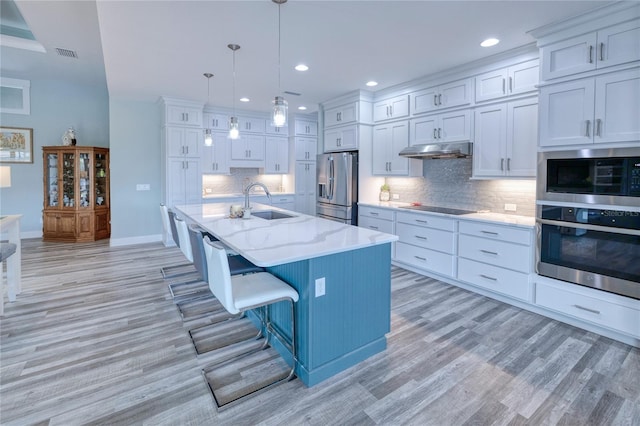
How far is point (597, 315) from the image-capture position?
2723 mm

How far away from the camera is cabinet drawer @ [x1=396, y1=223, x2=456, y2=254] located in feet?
12.9

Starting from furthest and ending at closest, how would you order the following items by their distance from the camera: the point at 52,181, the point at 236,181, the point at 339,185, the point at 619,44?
the point at 236,181 → the point at 52,181 → the point at 339,185 → the point at 619,44

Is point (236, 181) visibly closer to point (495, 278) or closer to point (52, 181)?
point (52, 181)

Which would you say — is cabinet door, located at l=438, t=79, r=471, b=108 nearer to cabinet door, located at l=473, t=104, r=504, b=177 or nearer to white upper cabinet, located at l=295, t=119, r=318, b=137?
cabinet door, located at l=473, t=104, r=504, b=177

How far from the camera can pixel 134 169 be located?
619 centimetres

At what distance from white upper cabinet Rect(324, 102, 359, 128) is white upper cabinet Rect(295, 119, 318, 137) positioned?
1.66 meters

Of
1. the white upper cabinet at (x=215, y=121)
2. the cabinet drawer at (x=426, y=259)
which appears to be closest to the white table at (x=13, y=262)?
the white upper cabinet at (x=215, y=121)

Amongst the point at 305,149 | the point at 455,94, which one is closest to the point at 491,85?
the point at 455,94

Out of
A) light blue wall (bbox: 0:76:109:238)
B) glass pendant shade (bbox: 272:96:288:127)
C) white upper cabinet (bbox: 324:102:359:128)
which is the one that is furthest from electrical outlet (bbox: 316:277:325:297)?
light blue wall (bbox: 0:76:109:238)

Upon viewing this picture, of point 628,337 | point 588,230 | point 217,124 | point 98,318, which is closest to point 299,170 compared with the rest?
point 217,124

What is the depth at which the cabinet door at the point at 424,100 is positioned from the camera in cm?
431

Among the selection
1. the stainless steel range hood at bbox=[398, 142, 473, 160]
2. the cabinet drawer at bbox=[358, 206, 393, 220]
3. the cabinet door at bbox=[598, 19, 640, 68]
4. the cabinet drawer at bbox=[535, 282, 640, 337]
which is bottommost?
the cabinet drawer at bbox=[535, 282, 640, 337]

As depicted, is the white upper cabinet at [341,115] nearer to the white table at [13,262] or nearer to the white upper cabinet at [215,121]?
the white upper cabinet at [215,121]

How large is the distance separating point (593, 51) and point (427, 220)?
7.34 feet
